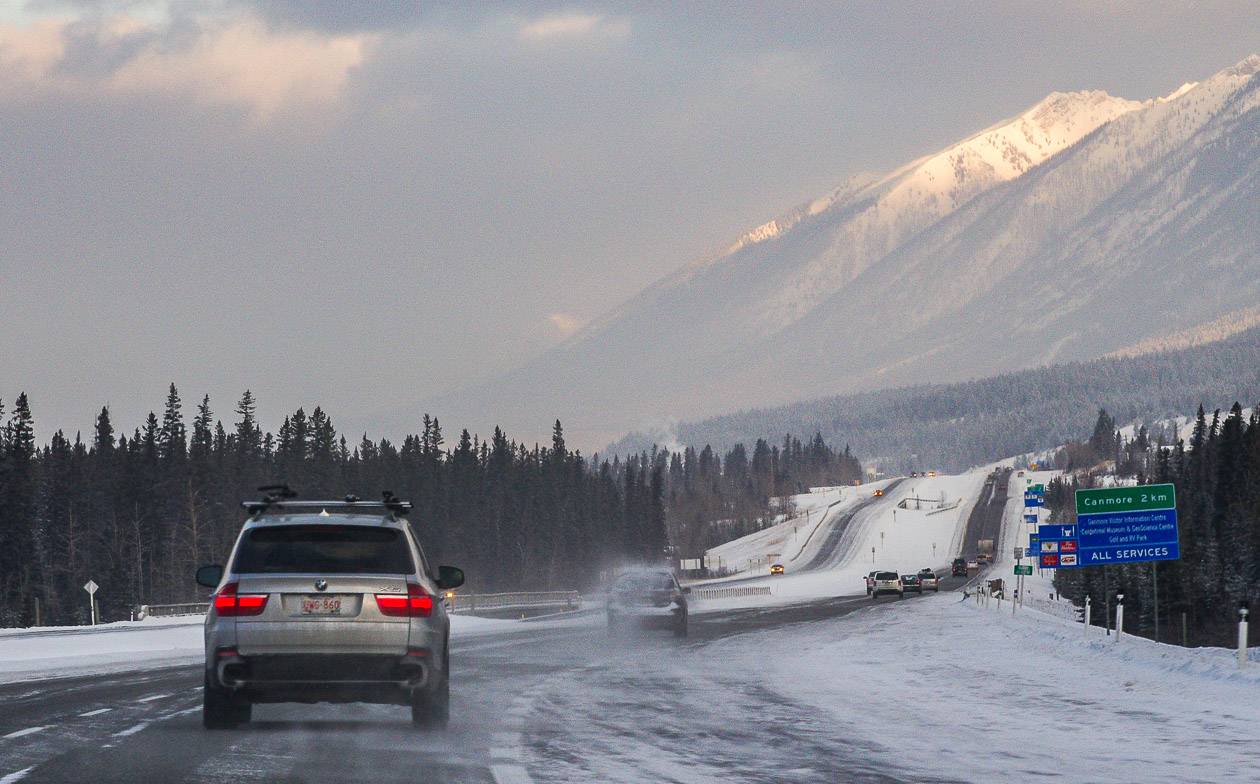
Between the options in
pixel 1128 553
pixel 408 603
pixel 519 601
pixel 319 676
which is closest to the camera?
pixel 319 676

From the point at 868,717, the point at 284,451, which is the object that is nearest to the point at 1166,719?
the point at 868,717

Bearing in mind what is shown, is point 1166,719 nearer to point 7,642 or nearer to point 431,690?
point 431,690

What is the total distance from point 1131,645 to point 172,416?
123996 millimetres

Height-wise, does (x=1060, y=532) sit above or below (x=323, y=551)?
above

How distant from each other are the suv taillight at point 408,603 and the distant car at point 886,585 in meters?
77.1

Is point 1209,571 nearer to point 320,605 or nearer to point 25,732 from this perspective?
point 320,605

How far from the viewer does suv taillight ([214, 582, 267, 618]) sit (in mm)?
16375

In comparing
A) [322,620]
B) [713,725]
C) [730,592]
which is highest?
[322,620]

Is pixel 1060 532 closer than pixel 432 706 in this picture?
No

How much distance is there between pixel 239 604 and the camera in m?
16.4

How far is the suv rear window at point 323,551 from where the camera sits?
655 inches

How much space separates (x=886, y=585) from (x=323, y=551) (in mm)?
78088

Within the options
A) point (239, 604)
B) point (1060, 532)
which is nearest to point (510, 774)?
point (239, 604)

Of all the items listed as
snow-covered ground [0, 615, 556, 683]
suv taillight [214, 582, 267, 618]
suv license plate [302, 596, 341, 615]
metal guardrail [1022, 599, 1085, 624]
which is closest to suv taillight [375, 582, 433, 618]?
suv license plate [302, 596, 341, 615]
